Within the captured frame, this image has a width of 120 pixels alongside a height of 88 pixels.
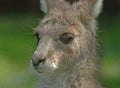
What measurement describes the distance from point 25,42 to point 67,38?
300 inches

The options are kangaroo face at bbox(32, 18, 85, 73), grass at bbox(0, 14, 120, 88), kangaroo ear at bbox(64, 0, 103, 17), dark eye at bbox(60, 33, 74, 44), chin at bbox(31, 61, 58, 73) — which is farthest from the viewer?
grass at bbox(0, 14, 120, 88)

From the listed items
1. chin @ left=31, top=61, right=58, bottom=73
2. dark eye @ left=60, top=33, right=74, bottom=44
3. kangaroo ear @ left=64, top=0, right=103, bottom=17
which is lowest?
chin @ left=31, top=61, right=58, bottom=73

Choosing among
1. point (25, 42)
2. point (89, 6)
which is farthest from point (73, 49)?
point (25, 42)

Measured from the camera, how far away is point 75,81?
805 cm

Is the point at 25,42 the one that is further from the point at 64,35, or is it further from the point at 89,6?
the point at 64,35

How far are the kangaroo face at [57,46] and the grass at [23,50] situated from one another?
11.1 ft

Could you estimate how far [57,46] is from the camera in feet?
25.6

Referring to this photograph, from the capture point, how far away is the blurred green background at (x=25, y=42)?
42.4 ft

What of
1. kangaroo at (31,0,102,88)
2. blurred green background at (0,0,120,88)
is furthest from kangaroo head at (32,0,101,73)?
blurred green background at (0,0,120,88)

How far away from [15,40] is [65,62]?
319 inches

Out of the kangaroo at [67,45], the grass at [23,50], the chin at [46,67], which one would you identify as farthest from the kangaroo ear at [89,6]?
the grass at [23,50]

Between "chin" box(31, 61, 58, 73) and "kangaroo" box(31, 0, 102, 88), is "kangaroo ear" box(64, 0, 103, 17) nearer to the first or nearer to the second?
"kangaroo" box(31, 0, 102, 88)

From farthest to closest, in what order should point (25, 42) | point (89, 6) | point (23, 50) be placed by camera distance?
point (25, 42) → point (23, 50) → point (89, 6)

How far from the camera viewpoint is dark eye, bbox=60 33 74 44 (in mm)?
7803
